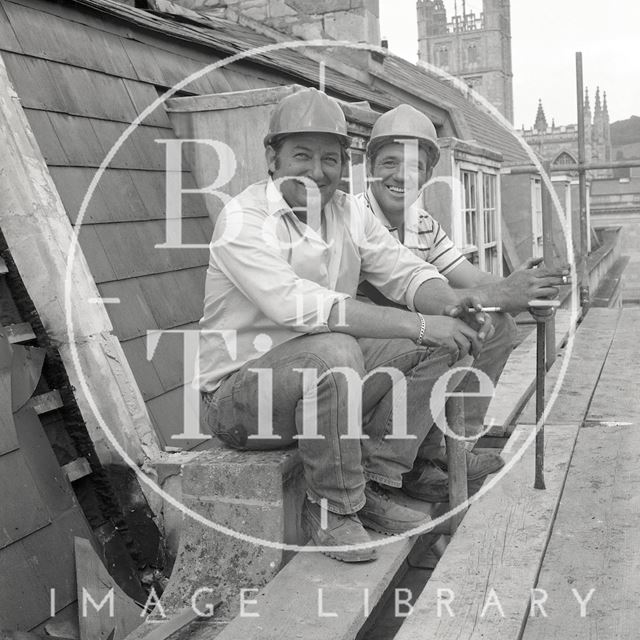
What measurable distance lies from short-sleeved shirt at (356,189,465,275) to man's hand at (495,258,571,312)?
81cm

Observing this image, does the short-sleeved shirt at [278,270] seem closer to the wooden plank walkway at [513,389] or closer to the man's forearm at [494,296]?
the man's forearm at [494,296]

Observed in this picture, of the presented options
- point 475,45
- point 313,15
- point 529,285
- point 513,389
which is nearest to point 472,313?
point 529,285

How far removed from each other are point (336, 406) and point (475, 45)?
76.3 m

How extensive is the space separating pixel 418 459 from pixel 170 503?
103 cm

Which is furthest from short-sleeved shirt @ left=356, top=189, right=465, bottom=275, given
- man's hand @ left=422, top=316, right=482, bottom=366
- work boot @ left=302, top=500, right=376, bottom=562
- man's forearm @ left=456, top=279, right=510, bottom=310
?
work boot @ left=302, top=500, right=376, bottom=562

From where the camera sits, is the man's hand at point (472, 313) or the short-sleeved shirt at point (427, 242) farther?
the short-sleeved shirt at point (427, 242)

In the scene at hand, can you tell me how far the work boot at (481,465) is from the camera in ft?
10.2

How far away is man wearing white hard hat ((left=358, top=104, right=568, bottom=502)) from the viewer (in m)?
3.02

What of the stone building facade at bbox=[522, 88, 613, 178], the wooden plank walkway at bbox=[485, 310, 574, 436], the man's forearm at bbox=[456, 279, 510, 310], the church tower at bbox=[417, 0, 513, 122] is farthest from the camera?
the church tower at bbox=[417, 0, 513, 122]

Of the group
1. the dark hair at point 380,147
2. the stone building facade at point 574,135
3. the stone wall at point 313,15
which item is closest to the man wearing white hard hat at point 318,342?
the dark hair at point 380,147

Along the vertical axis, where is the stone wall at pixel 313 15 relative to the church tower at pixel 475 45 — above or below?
below

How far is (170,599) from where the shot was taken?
263cm

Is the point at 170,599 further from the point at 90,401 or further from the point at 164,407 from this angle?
the point at 164,407

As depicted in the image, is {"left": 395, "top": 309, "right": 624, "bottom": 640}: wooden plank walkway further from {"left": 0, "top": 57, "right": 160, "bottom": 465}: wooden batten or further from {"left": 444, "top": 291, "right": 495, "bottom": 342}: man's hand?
{"left": 0, "top": 57, "right": 160, "bottom": 465}: wooden batten
